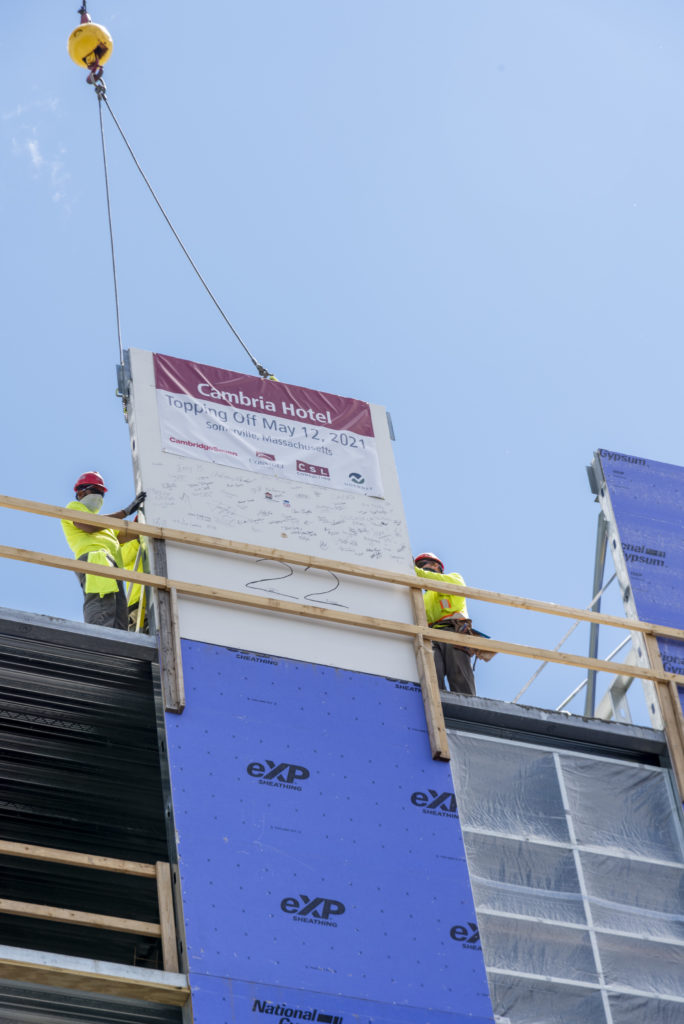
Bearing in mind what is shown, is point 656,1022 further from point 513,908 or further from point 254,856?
point 254,856

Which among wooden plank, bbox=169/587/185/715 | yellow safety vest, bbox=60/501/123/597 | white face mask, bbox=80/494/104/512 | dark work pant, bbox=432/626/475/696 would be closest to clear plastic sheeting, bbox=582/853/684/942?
dark work pant, bbox=432/626/475/696

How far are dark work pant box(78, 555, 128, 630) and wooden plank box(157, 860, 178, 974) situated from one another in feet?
10.1

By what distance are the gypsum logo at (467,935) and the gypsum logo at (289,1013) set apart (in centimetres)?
125

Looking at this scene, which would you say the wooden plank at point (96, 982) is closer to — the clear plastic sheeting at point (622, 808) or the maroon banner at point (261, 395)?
the clear plastic sheeting at point (622, 808)

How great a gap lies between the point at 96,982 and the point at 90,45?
1020cm

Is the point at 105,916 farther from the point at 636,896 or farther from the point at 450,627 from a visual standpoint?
the point at 450,627

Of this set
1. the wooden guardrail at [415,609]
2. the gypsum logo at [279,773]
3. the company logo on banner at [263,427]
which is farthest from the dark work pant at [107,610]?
the gypsum logo at [279,773]

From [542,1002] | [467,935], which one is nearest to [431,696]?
[467,935]

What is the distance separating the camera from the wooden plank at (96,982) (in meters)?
9.81

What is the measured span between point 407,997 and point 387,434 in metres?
5.98

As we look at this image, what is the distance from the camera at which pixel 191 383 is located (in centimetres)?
1470

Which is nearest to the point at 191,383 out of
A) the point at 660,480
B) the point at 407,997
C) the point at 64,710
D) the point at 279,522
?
the point at 279,522

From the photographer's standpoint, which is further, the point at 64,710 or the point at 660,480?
the point at 660,480

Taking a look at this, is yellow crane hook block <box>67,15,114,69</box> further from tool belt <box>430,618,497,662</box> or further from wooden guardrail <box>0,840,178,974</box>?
wooden guardrail <box>0,840,178,974</box>
